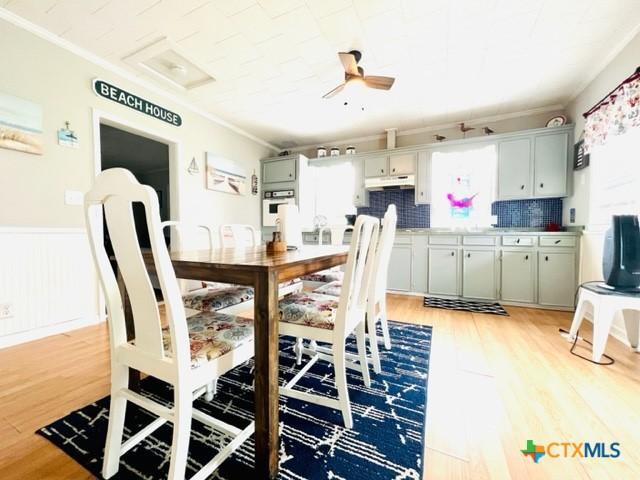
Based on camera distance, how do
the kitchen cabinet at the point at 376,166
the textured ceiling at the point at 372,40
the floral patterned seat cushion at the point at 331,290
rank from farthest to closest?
1. the kitchen cabinet at the point at 376,166
2. the textured ceiling at the point at 372,40
3. the floral patterned seat cushion at the point at 331,290

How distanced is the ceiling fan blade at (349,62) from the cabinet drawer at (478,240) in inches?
93.1

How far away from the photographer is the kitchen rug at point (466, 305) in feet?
9.72

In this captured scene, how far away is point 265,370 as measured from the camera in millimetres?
902

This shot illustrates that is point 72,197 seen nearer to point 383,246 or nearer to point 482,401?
point 383,246

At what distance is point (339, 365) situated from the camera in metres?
1.13

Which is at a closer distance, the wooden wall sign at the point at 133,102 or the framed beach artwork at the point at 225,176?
the wooden wall sign at the point at 133,102

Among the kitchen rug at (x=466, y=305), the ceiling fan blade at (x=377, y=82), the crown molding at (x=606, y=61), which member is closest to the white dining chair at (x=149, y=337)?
the ceiling fan blade at (x=377, y=82)

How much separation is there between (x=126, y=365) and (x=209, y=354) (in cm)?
32

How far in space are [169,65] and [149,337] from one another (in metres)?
2.82

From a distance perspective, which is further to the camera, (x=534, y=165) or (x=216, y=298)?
(x=534, y=165)

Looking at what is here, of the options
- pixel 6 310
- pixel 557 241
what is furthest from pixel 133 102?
pixel 557 241

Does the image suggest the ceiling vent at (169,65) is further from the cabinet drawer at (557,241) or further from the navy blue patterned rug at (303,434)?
the cabinet drawer at (557,241)

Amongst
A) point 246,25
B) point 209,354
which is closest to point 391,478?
point 209,354

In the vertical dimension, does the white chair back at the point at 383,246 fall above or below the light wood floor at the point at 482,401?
above
